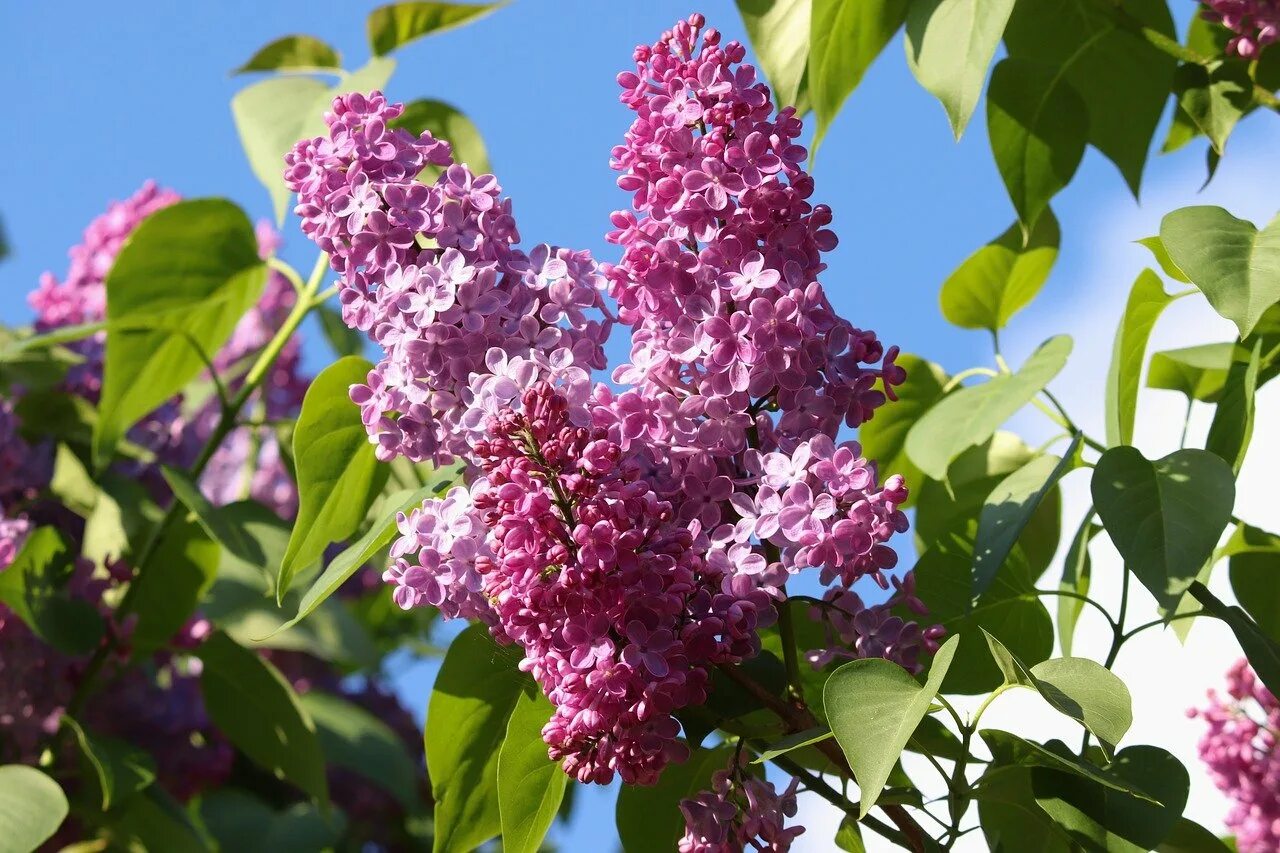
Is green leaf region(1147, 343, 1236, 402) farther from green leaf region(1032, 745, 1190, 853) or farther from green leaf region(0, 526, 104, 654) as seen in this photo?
green leaf region(0, 526, 104, 654)

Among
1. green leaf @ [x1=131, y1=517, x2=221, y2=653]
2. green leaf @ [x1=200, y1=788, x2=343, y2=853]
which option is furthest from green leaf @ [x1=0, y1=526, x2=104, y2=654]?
green leaf @ [x1=200, y1=788, x2=343, y2=853]

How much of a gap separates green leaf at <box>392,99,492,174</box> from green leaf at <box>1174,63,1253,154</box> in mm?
700

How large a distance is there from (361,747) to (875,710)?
134cm

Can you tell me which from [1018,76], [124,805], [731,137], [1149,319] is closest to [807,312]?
[731,137]

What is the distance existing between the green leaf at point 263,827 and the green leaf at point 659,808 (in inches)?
32.4

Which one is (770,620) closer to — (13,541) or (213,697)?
(213,697)

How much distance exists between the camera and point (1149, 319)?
40.6 inches

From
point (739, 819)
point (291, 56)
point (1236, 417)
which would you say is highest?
point (291, 56)

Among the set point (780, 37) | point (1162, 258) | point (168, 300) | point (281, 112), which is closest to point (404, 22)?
point (281, 112)

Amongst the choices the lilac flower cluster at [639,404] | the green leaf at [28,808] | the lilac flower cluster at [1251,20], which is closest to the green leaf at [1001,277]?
the lilac flower cluster at [1251,20]

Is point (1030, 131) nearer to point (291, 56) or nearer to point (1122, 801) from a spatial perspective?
point (1122, 801)

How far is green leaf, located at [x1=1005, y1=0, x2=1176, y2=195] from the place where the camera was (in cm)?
124

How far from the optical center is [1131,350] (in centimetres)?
102

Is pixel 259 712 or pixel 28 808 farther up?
pixel 259 712
